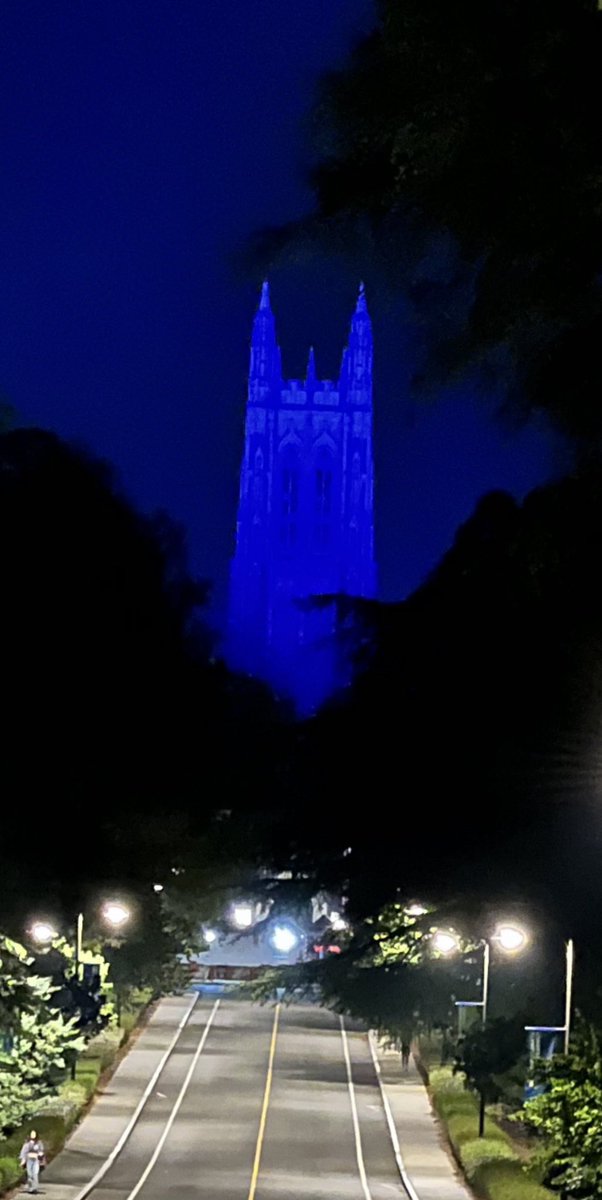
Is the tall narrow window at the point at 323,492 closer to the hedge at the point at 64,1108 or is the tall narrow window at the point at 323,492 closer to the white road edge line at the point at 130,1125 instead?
the white road edge line at the point at 130,1125

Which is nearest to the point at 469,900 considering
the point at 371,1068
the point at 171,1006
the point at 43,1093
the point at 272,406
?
the point at 43,1093

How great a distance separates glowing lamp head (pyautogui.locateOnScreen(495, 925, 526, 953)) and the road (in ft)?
19.1

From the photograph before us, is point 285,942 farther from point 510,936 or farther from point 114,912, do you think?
point 510,936

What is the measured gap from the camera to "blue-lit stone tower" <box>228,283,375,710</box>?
493ft

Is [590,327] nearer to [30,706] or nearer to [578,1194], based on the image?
[578,1194]

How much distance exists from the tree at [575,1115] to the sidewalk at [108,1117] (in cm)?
1197

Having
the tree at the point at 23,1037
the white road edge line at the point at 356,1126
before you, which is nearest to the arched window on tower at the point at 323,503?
the white road edge line at the point at 356,1126

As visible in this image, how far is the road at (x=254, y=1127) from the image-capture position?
119 ft

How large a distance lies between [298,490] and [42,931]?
12325cm

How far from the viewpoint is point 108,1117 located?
4581 cm

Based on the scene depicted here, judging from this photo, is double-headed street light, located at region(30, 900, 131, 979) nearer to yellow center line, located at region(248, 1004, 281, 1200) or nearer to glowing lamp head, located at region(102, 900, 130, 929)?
glowing lamp head, located at region(102, 900, 130, 929)

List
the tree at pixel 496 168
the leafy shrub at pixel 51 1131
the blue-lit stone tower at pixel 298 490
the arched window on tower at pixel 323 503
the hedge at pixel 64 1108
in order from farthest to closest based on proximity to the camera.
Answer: the arched window on tower at pixel 323 503, the blue-lit stone tower at pixel 298 490, the leafy shrub at pixel 51 1131, the hedge at pixel 64 1108, the tree at pixel 496 168

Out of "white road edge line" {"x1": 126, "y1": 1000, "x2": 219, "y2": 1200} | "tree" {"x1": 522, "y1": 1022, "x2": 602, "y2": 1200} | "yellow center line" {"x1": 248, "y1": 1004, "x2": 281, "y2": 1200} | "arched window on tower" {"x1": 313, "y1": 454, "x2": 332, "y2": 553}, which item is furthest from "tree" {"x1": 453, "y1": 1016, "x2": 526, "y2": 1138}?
"arched window on tower" {"x1": 313, "y1": 454, "x2": 332, "y2": 553}

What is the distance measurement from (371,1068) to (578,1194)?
32.5 m
